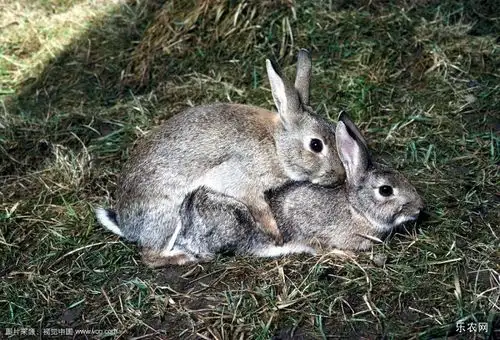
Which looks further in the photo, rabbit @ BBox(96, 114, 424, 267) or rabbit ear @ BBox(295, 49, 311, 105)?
rabbit ear @ BBox(295, 49, 311, 105)

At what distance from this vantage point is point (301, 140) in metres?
5.10

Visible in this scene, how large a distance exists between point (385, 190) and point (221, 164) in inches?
45.6

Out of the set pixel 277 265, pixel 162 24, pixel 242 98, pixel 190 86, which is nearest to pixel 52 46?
pixel 162 24

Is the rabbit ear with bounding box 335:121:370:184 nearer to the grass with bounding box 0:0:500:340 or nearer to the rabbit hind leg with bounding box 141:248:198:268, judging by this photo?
the grass with bounding box 0:0:500:340

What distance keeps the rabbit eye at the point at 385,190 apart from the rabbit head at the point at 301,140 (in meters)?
0.31

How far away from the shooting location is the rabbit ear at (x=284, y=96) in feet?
16.7

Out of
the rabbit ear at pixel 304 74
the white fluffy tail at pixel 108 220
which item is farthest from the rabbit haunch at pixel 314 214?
the rabbit ear at pixel 304 74

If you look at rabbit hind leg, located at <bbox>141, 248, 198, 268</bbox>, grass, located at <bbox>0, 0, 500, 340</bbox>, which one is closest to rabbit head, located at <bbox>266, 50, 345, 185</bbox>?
grass, located at <bbox>0, 0, 500, 340</bbox>

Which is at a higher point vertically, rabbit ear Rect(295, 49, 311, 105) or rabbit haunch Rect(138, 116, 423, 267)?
rabbit ear Rect(295, 49, 311, 105)

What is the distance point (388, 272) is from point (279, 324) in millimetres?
831

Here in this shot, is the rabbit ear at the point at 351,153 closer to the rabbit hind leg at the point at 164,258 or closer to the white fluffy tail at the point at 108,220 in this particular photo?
the rabbit hind leg at the point at 164,258

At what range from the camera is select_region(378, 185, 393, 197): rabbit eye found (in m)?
4.88

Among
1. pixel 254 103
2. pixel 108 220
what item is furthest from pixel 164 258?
pixel 254 103

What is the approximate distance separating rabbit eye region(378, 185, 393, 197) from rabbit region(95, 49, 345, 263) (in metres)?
0.32
